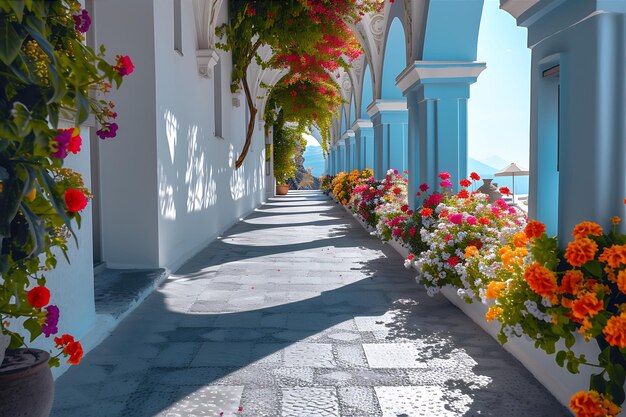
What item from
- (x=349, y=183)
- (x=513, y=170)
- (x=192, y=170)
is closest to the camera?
(x=192, y=170)

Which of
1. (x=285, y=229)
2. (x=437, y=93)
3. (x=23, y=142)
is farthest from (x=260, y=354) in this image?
(x=285, y=229)

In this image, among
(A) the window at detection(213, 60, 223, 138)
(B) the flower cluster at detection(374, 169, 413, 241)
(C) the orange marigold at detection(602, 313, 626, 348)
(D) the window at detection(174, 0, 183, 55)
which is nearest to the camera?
(C) the orange marigold at detection(602, 313, 626, 348)

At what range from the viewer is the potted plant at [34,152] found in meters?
1.47

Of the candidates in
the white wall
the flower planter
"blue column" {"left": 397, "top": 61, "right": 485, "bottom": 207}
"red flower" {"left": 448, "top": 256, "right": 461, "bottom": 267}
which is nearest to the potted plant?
the flower planter

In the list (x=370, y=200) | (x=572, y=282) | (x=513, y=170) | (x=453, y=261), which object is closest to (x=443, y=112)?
(x=453, y=261)

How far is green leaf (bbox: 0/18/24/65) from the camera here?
140 cm

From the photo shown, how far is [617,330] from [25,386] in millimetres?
2043

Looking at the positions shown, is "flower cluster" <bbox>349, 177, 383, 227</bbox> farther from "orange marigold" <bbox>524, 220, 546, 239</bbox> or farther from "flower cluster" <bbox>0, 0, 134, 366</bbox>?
"flower cluster" <bbox>0, 0, 134, 366</bbox>

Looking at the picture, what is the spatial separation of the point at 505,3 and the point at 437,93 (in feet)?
10.3

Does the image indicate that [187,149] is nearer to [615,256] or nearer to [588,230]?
[588,230]

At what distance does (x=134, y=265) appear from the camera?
18.9 feet

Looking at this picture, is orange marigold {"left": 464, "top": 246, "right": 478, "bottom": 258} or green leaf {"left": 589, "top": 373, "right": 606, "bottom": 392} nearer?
green leaf {"left": 589, "top": 373, "right": 606, "bottom": 392}

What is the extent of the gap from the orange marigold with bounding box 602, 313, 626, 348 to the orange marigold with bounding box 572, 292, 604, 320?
4.2 inches

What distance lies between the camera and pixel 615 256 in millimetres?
2168
